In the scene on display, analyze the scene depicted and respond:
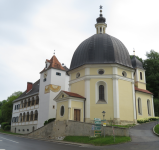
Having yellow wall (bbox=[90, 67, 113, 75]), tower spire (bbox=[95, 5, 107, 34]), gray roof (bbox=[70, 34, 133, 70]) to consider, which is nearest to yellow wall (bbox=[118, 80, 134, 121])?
yellow wall (bbox=[90, 67, 113, 75])

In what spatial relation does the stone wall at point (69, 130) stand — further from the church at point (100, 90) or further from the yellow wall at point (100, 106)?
the yellow wall at point (100, 106)

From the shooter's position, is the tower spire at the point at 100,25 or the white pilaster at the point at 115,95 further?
the tower spire at the point at 100,25

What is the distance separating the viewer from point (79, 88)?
28.5 meters

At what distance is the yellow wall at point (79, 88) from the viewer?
2780 centimetres

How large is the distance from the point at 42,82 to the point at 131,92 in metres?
17.5

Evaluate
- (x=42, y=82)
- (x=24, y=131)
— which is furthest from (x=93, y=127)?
(x=24, y=131)

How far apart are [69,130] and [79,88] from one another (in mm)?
7545

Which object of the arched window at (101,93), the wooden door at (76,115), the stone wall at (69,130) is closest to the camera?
the stone wall at (69,130)

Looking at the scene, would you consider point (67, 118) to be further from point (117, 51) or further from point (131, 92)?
point (117, 51)

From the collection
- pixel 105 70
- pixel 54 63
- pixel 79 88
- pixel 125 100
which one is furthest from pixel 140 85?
pixel 54 63

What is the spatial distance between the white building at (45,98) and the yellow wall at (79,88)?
5894 millimetres

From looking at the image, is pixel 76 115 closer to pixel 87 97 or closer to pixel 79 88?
pixel 87 97

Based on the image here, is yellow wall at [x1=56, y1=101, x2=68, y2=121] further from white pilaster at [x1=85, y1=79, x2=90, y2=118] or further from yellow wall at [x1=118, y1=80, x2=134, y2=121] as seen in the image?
yellow wall at [x1=118, y1=80, x2=134, y2=121]

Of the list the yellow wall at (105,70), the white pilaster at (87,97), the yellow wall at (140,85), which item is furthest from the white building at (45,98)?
the yellow wall at (140,85)
